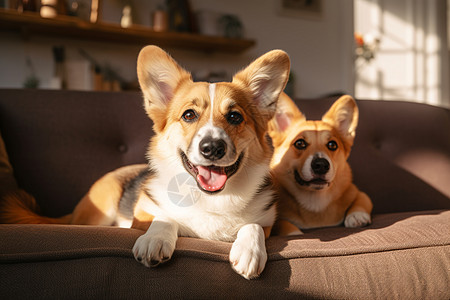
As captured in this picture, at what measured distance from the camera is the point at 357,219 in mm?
1338

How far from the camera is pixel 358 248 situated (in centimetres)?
98

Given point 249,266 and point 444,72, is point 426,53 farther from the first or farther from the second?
point 249,266

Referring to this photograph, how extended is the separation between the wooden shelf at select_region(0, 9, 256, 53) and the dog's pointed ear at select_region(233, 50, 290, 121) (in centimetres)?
198

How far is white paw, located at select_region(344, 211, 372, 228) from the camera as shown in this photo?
1.31 m

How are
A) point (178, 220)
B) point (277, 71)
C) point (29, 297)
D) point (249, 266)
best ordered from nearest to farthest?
point (29, 297)
point (249, 266)
point (178, 220)
point (277, 71)

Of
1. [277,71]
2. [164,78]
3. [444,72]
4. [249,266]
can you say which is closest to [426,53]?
[444,72]

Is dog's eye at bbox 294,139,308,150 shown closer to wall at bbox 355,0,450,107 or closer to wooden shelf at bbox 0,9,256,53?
wooden shelf at bbox 0,9,256,53

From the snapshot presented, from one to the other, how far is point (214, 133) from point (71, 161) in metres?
0.98

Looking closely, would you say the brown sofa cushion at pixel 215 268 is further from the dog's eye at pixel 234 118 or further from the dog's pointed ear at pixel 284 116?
the dog's pointed ear at pixel 284 116

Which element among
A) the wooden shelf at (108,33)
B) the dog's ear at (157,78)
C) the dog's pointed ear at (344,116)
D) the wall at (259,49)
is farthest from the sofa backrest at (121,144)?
the wall at (259,49)

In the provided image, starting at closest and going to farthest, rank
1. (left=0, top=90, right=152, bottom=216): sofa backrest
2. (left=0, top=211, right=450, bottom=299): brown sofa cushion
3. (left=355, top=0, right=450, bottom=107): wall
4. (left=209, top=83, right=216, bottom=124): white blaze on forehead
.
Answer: (left=0, top=211, right=450, bottom=299): brown sofa cushion → (left=209, top=83, right=216, bottom=124): white blaze on forehead → (left=0, top=90, right=152, bottom=216): sofa backrest → (left=355, top=0, right=450, bottom=107): wall

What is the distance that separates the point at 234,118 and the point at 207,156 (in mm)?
243

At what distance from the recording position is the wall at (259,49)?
2.84 m

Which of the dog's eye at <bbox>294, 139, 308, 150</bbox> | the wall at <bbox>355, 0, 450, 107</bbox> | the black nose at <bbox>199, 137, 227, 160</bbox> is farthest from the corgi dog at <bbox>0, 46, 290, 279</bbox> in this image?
the wall at <bbox>355, 0, 450, 107</bbox>
